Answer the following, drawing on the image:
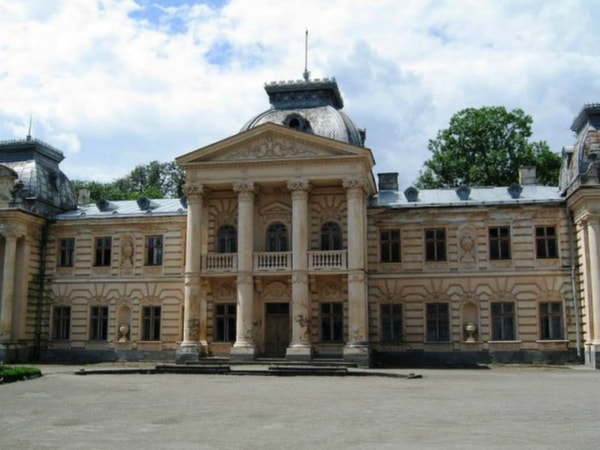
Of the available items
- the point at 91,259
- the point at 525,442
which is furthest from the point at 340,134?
the point at 525,442

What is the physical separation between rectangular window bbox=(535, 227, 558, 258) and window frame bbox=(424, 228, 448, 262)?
4.65 meters

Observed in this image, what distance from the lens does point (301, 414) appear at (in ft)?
50.5

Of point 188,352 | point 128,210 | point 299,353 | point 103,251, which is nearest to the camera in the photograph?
point 299,353

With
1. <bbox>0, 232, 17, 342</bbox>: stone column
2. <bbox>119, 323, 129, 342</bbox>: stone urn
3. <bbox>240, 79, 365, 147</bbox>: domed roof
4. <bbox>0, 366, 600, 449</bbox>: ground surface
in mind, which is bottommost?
<bbox>0, 366, 600, 449</bbox>: ground surface

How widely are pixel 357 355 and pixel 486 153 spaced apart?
24131 millimetres

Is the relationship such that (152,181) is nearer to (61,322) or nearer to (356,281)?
(61,322)

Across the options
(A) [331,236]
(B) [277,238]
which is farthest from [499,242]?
(B) [277,238]

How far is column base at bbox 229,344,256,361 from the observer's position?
34.4 metres

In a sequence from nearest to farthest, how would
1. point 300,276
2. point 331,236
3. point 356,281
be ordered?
point 356,281 < point 300,276 < point 331,236

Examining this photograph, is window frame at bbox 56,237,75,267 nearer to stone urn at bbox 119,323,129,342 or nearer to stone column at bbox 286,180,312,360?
stone urn at bbox 119,323,129,342

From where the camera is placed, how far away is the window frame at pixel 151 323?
39.5 metres

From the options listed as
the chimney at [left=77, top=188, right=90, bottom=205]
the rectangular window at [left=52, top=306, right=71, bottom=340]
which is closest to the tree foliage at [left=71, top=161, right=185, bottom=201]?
the chimney at [left=77, top=188, right=90, bottom=205]

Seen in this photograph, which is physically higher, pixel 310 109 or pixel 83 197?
pixel 310 109

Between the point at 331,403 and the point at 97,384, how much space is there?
9722mm
